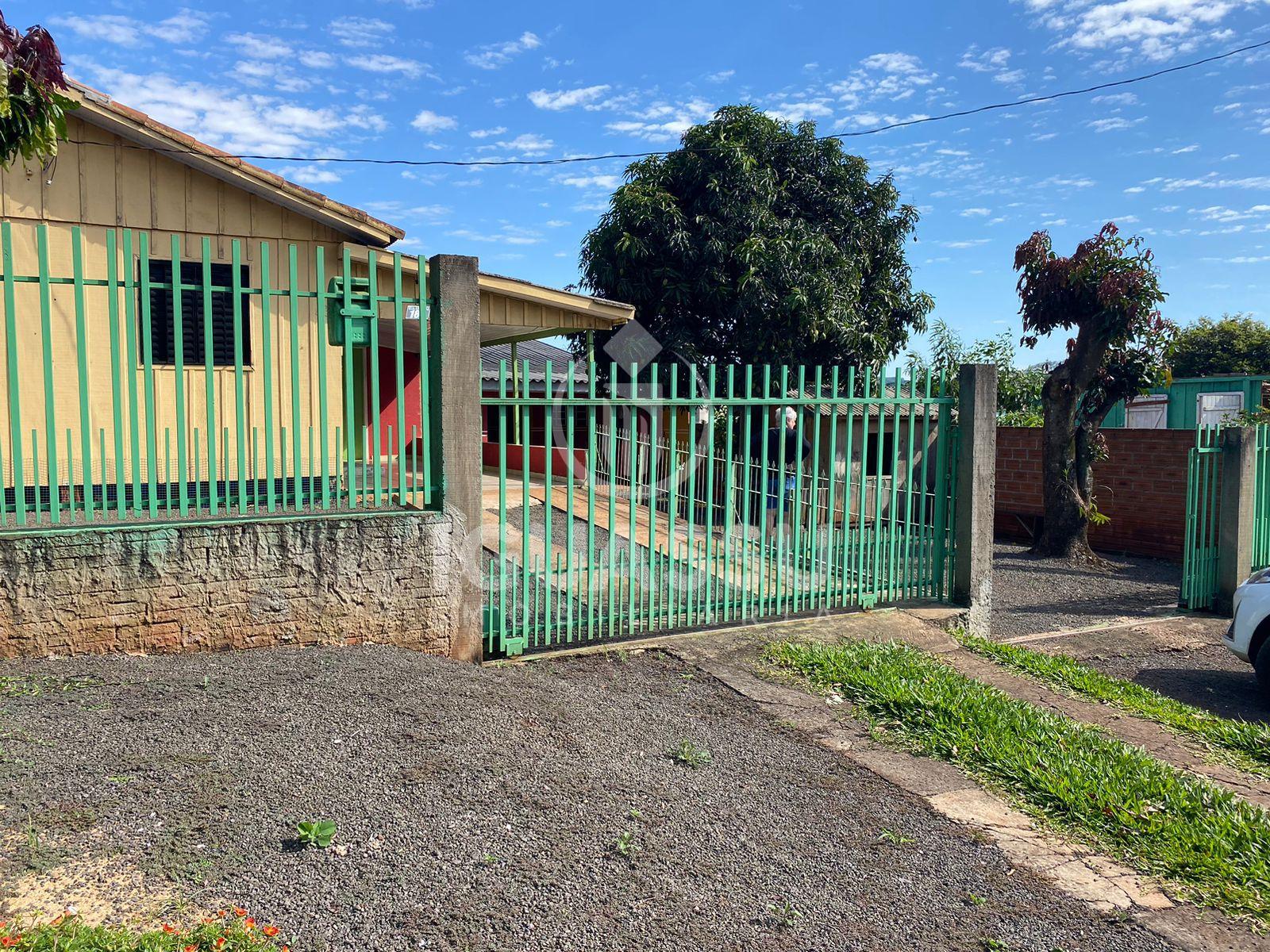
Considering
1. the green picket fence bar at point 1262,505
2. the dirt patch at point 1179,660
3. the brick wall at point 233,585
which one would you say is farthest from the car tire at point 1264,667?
the brick wall at point 233,585

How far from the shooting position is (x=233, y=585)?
191 inches

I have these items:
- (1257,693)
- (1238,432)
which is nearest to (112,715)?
(1257,693)

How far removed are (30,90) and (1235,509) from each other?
10.7m

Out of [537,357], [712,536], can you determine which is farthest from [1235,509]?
[537,357]

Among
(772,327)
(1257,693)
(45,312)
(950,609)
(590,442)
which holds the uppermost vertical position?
(772,327)

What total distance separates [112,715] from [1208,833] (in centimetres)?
462

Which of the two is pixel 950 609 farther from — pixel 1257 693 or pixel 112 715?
pixel 112 715

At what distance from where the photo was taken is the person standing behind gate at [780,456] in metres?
6.29

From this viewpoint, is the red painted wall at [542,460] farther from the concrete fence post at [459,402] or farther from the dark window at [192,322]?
the concrete fence post at [459,402]

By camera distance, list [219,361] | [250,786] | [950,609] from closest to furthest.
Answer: [250,786]
[950,609]
[219,361]

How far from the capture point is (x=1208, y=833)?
12.4ft

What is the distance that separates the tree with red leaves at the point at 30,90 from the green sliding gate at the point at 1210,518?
10.1 metres

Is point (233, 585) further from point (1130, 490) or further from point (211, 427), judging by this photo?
point (1130, 490)

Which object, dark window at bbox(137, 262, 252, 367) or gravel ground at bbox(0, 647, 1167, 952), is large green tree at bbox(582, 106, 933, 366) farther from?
gravel ground at bbox(0, 647, 1167, 952)
